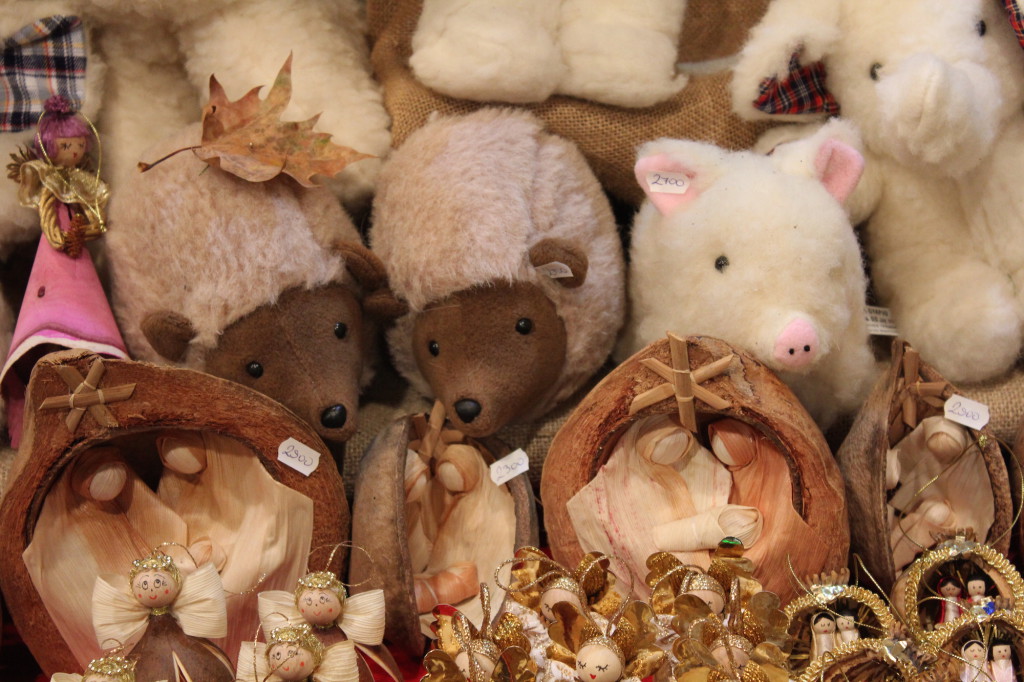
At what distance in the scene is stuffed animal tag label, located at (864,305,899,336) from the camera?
4.27 feet

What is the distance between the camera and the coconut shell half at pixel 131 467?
103 centimetres

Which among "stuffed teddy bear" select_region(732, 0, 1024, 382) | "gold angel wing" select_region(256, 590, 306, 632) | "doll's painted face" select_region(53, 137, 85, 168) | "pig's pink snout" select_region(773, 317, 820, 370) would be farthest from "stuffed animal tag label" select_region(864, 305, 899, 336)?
"doll's painted face" select_region(53, 137, 85, 168)

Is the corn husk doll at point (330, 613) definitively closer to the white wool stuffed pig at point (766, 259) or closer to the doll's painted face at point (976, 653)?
the white wool stuffed pig at point (766, 259)

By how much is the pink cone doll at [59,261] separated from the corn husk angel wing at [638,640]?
0.72 m

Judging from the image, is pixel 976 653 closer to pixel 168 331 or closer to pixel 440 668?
pixel 440 668

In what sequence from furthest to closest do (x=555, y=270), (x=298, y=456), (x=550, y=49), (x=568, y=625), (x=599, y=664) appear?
(x=550, y=49), (x=555, y=270), (x=298, y=456), (x=568, y=625), (x=599, y=664)

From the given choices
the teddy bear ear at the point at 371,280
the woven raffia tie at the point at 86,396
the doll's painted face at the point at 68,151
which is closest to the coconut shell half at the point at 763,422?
the teddy bear ear at the point at 371,280

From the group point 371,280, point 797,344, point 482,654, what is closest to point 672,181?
point 797,344

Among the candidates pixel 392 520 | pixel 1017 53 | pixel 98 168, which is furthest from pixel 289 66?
pixel 1017 53

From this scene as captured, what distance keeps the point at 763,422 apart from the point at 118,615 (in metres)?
0.75

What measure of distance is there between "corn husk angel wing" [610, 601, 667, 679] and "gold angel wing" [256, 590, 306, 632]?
34cm

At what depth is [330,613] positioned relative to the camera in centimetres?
97

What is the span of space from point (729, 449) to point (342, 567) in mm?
520

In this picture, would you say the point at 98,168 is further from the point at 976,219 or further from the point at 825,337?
the point at 976,219
